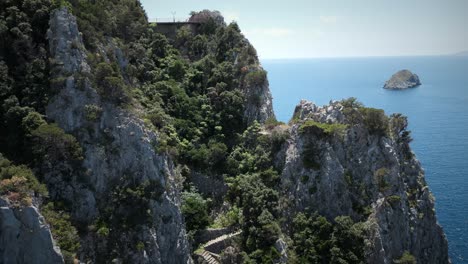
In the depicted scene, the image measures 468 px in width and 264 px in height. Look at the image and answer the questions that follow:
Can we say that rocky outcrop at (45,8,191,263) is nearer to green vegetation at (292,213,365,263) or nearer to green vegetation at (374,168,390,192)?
green vegetation at (292,213,365,263)

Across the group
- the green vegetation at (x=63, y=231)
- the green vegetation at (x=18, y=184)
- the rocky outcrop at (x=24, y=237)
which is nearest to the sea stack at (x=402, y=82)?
the green vegetation at (x=63, y=231)

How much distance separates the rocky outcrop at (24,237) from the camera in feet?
93.9

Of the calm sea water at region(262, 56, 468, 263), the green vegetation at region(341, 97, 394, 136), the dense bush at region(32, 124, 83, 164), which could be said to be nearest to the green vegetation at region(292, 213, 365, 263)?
the green vegetation at region(341, 97, 394, 136)

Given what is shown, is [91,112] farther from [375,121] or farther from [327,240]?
[375,121]

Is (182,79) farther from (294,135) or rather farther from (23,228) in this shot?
(23,228)

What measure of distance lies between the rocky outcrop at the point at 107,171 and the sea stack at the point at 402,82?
13828 cm

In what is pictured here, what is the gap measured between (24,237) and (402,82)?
15802 cm

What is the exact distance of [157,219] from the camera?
36.2m

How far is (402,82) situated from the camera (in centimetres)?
15788

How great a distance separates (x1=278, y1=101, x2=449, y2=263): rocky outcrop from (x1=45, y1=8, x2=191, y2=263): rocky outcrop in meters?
14.0

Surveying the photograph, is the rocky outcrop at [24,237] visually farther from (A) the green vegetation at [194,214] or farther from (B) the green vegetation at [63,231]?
(A) the green vegetation at [194,214]

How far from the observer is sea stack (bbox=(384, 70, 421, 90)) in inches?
6127

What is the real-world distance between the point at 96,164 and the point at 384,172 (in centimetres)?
3121

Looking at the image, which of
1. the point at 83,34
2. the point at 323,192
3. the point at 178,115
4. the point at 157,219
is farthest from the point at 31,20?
the point at 323,192
